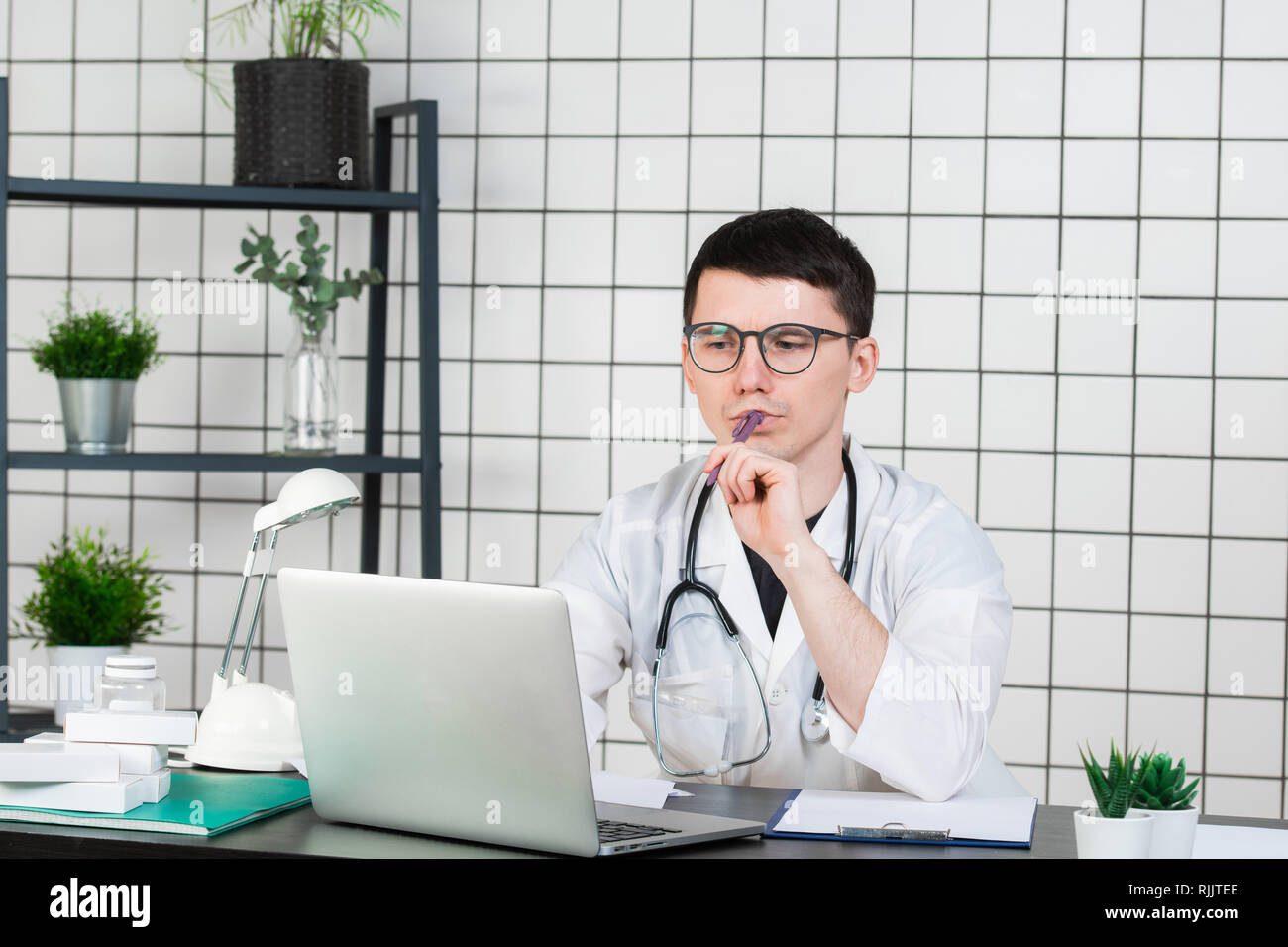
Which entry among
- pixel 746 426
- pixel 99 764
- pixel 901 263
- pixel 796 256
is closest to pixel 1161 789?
pixel 746 426

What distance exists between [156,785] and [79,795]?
7 cm

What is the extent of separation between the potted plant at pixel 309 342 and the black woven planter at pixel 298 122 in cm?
10

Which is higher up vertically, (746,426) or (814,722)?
(746,426)

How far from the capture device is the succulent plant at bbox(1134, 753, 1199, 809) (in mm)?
1123

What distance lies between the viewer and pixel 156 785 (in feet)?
4.14

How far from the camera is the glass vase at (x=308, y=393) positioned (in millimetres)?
2400

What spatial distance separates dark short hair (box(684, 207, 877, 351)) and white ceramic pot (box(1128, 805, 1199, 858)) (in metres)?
0.88

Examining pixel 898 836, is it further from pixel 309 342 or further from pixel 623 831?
pixel 309 342

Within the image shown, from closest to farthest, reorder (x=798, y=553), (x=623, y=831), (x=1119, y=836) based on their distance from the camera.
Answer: (x=1119, y=836) → (x=623, y=831) → (x=798, y=553)

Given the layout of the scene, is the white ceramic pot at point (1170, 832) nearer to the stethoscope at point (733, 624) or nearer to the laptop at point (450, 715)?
the laptop at point (450, 715)

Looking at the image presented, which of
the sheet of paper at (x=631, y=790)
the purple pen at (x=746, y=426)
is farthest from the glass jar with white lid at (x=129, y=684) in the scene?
the purple pen at (x=746, y=426)

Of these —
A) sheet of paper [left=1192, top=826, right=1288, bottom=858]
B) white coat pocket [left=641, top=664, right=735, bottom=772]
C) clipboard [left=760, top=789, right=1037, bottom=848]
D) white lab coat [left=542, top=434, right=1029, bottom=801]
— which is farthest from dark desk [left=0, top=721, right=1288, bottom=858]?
white coat pocket [left=641, top=664, right=735, bottom=772]

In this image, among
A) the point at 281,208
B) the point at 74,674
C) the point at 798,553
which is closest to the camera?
the point at 798,553

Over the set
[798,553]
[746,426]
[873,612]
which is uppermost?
[746,426]
